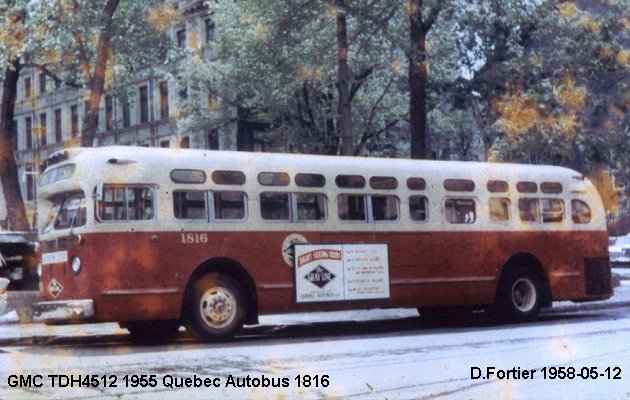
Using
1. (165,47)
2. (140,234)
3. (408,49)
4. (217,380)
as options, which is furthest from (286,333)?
(165,47)

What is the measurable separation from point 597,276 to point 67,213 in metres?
9.30

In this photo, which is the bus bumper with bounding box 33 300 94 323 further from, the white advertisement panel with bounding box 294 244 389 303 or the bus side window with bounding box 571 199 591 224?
the bus side window with bounding box 571 199 591 224

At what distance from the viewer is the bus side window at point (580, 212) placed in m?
18.8

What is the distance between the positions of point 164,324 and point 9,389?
19.9 ft

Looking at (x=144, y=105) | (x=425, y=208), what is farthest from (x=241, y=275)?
Result: (x=144, y=105)

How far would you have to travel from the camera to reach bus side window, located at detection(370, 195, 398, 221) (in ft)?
53.6

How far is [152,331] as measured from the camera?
1572cm

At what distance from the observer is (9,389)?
955 centimetres

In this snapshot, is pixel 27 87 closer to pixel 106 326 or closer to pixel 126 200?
pixel 106 326

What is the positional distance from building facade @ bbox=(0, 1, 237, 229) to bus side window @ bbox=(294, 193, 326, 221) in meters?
28.9

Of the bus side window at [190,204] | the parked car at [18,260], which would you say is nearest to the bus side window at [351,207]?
the bus side window at [190,204]

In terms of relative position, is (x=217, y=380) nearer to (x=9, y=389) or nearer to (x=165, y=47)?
(x=9, y=389)

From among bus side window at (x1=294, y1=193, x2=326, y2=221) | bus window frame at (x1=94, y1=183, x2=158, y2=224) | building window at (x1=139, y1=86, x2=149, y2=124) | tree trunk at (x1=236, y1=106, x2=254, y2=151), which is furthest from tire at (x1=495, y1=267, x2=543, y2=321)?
building window at (x1=139, y1=86, x2=149, y2=124)

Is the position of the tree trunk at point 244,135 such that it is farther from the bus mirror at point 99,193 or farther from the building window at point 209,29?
the bus mirror at point 99,193
